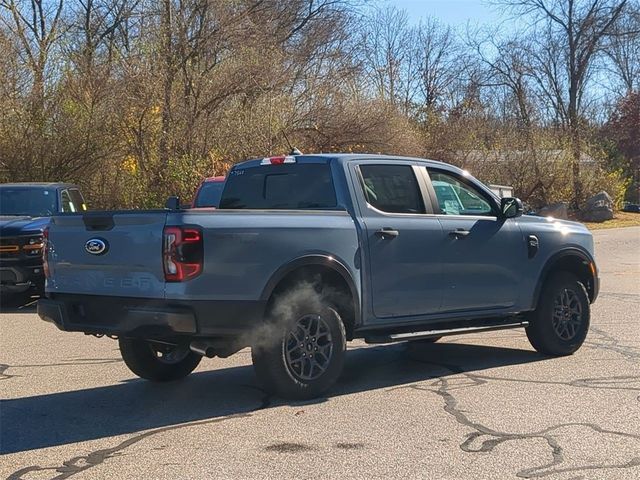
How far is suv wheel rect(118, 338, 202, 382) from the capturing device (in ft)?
23.1

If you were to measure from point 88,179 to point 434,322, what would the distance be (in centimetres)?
1644

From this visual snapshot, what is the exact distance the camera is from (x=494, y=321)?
780cm

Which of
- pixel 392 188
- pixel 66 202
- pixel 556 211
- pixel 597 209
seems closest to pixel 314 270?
pixel 392 188

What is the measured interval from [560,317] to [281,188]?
10.5 feet

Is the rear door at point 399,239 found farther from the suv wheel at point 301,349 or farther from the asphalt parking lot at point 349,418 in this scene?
the asphalt parking lot at point 349,418

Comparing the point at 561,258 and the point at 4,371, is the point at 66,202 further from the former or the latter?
the point at 561,258

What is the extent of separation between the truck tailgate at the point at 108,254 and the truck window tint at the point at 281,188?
5.36ft

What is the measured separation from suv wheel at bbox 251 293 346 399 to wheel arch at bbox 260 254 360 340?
14 centimetres

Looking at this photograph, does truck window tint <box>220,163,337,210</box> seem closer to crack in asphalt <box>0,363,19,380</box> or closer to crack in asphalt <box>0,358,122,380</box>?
crack in asphalt <box>0,358,122,380</box>

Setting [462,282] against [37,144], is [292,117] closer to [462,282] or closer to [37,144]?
[37,144]

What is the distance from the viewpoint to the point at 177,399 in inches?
258

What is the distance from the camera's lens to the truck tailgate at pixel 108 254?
19.0ft

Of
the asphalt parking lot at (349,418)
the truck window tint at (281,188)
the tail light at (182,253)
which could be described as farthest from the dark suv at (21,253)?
the tail light at (182,253)

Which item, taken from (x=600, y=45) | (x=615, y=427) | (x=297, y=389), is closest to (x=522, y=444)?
(x=615, y=427)
